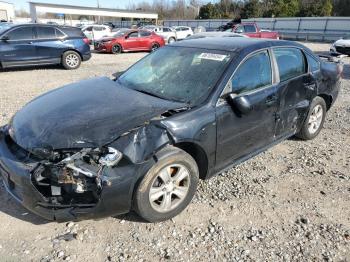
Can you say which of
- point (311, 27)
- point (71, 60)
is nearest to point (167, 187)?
point (71, 60)

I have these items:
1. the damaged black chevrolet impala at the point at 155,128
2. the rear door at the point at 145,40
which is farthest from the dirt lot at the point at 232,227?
the rear door at the point at 145,40

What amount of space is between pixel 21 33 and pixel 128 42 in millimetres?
8127

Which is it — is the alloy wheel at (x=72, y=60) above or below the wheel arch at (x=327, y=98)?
below

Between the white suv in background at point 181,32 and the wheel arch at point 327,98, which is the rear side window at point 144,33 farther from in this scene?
the wheel arch at point 327,98

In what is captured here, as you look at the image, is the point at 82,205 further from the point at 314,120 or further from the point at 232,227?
the point at 314,120

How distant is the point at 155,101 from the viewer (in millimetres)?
3406

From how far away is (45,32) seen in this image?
11516 millimetres

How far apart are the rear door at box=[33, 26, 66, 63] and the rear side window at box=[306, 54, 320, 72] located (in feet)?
30.9

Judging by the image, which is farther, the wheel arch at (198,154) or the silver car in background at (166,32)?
the silver car in background at (166,32)

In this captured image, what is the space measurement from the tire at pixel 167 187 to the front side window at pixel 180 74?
2.09ft

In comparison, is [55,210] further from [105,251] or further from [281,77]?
[281,77]

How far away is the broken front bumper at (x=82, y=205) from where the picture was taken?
2.73 metres

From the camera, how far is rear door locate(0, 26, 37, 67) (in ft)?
35.1

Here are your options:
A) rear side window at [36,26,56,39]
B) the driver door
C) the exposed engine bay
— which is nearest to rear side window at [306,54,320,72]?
the driver door
